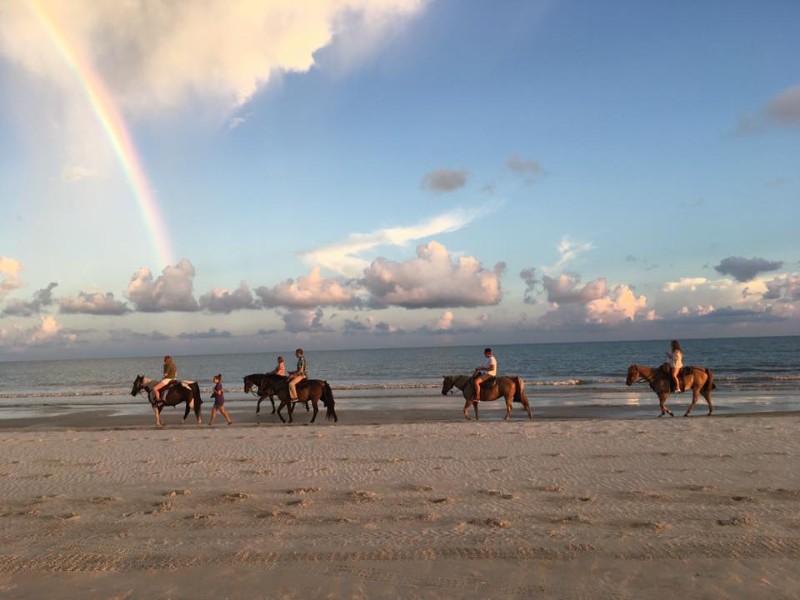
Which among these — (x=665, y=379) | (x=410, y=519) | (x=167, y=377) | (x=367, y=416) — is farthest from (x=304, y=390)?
(x=665, y=379)

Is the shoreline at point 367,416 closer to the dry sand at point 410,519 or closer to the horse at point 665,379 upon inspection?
the horse at point 665,379

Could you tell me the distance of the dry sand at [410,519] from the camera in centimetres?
546

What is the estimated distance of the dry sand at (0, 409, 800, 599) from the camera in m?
5.46

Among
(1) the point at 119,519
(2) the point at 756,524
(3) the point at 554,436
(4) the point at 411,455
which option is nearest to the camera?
(2) the point at 756,524

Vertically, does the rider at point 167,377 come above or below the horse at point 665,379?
above

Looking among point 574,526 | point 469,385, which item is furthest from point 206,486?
point 469,385

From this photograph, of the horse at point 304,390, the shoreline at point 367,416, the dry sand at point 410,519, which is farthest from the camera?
the shoreline at point 367,416

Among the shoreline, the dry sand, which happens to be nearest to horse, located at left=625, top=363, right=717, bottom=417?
the shoreline

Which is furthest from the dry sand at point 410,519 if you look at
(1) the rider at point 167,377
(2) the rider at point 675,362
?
(2) the rider at point 675,362

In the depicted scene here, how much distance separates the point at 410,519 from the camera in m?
7.32

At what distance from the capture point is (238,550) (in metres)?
6.33

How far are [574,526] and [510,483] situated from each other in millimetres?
2240

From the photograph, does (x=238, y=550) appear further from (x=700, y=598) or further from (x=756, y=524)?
(x=756, y=524)

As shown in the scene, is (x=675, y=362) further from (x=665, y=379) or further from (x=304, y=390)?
(x=304, y=390)
